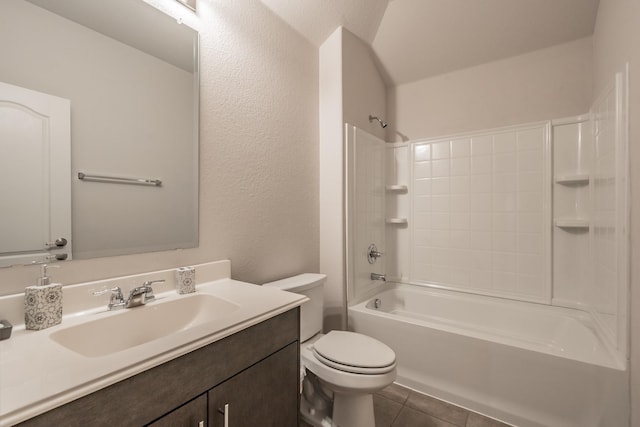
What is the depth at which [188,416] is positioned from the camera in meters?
0.72

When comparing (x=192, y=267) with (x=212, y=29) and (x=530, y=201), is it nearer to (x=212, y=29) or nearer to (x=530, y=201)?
(x=212, y=29)

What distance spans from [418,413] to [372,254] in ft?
3.61

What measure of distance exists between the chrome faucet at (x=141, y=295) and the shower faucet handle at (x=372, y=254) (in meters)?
1.64

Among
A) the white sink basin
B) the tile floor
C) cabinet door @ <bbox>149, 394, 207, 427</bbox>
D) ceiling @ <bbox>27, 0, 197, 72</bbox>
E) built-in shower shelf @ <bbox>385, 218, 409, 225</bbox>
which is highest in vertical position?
ceiling @ <bbox>27, 0, 197, 72</bbox>

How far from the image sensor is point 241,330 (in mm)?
870

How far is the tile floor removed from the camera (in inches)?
63.9

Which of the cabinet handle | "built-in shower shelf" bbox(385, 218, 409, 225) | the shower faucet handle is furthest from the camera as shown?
"built-in shower shelf" bbox(385, 218, 409, 225)

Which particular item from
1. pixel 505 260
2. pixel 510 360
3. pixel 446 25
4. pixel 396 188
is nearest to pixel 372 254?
pixel 396 188

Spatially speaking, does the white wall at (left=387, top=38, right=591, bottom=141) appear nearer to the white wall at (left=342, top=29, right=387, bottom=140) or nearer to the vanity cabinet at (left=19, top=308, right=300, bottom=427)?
the white wall at (left=342, top=29, right=387, bottom=140)

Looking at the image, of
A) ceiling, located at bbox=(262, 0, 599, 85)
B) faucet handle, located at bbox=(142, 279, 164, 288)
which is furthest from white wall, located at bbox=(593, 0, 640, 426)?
faucet handle, located at bbox=(142, 279, 164, 288)

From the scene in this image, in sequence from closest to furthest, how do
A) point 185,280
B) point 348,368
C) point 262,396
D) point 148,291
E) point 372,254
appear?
point 262,396 → point 148,291 → point 185,280 → point 348,368 → point 372,254

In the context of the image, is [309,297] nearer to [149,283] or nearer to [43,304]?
[149,283]

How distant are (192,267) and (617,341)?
2058 millimetres

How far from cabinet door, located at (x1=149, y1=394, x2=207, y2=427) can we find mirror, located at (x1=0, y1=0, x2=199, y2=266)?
0.64 meters
